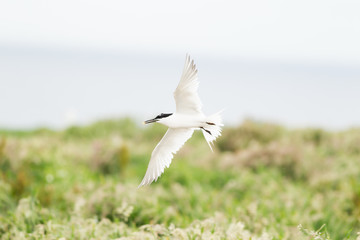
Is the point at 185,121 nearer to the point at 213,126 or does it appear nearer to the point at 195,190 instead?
the point at 213,126

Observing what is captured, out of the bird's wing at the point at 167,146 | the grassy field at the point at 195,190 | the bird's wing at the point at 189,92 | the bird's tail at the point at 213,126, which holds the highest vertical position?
the bird's wing at the point at 189,92

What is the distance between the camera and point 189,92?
1998 millimetres

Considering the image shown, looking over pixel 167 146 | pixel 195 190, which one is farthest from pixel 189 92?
pixel 195 190

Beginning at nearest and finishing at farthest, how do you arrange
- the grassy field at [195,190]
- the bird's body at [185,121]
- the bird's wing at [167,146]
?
the bird's body at [185,121] → the bird's wing at [167,146] → the grassy field at [195,190]

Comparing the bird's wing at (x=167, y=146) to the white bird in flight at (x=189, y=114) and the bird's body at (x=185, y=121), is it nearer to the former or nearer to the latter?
the white bird in flight at (x=189, y=114)

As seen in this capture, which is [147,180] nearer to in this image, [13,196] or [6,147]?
[13,196]

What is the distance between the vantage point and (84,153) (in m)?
9.66

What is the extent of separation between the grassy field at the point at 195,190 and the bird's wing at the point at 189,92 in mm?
1509

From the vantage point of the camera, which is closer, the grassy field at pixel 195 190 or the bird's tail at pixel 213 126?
the bird's tail at pixel 213 126

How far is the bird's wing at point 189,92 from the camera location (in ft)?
6.49

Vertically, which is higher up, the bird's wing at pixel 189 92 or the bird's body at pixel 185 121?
the bird's wing at pixel 189 92

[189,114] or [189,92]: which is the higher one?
[189,92]

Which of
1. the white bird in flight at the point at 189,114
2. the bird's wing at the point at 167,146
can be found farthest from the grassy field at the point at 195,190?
the white bird in flight at the point at 189,114

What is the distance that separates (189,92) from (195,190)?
5151 millimetres
